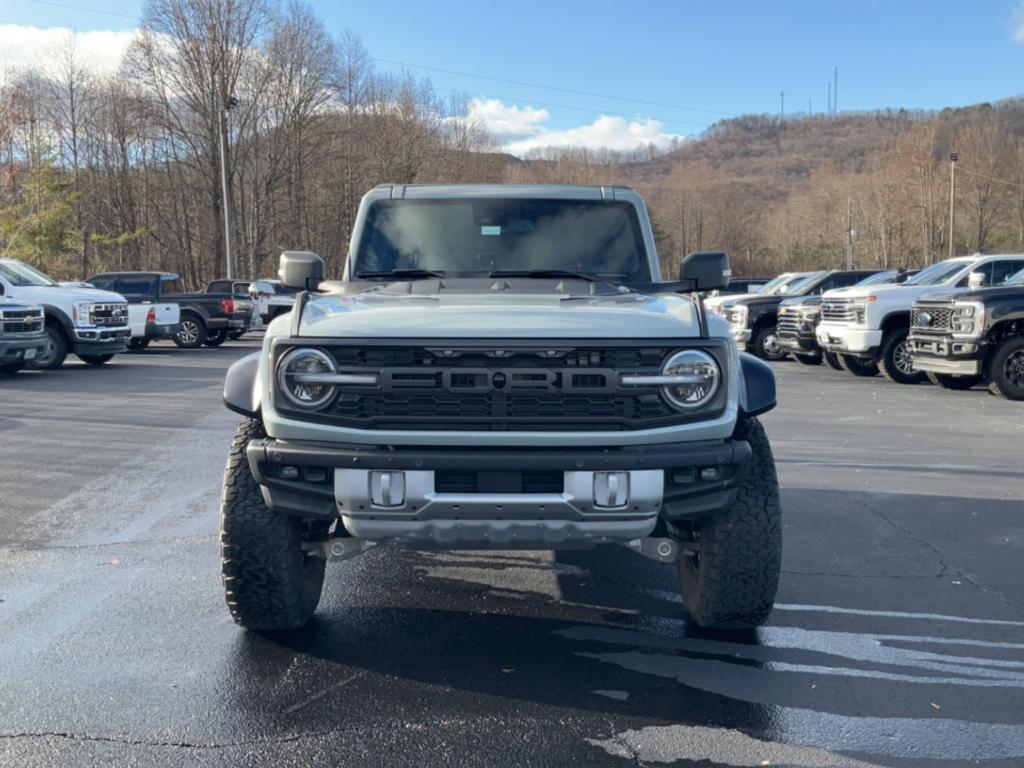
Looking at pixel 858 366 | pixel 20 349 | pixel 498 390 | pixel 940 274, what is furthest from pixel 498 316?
pixel 858 366

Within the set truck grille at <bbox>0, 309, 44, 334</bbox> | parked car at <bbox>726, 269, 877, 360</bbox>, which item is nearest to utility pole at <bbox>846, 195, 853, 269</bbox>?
parked car at <bbox>726, 269, 877, 360</bbox>

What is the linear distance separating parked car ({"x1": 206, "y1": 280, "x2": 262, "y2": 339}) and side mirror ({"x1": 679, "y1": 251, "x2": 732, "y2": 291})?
2056 cm

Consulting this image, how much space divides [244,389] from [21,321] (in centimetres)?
1299

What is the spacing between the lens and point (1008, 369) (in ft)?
41.8

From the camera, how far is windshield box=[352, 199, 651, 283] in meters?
5.41

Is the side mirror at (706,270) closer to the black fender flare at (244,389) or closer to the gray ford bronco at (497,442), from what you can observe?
the gray ford bronco at (497,442)

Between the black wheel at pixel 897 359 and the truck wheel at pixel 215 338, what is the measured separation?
15974 millimetres

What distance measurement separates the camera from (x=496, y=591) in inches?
191

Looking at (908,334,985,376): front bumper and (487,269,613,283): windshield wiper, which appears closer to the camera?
(487,269,613,283): windshield wiper

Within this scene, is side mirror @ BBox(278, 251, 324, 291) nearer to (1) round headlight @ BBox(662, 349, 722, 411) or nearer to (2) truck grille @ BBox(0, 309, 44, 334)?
(1) round headlight @ BBox(662, 349, 722, 411)

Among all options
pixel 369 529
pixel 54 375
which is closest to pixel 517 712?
pixel 369 529

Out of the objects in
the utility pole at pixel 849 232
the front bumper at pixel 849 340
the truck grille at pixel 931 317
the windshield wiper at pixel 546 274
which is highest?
the utility pole at pixel 849 232

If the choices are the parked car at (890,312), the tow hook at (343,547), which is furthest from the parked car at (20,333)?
the tow hook at (343,547)

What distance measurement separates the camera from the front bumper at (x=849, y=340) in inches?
597
